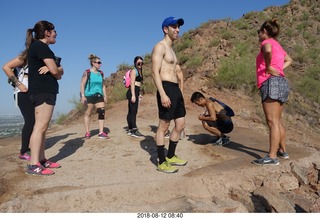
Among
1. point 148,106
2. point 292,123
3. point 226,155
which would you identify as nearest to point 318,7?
point 292,123

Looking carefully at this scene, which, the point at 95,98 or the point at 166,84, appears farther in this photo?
the point at 95,98

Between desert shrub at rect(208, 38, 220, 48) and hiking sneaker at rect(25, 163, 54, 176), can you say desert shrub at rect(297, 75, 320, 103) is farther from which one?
hiking sneaker at rect(25, 163, 54, 176)

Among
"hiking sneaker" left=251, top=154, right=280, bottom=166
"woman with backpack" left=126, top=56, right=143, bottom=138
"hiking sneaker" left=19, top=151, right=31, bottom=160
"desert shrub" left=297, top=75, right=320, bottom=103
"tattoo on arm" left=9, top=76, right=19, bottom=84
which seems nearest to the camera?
"hiking sneaker" left=251, top=154, right=280, bottom=166

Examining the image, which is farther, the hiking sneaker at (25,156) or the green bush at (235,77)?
the green bush at (235,77)

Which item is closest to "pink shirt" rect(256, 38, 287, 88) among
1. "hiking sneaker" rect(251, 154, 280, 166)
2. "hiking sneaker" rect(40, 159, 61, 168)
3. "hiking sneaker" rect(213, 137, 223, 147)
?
"hiking sneaker" rect(251, 154, 280, 166)

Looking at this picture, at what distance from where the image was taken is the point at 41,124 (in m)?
3.84

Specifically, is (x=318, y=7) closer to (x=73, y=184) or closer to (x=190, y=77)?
(x=190, y=77)

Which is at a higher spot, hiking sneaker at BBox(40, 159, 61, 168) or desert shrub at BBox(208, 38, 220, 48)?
desert shrub at BBox(208, 38, 220, 48)

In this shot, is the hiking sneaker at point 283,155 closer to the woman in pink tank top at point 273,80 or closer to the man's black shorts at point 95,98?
the woman in pink tank top at point 273,80

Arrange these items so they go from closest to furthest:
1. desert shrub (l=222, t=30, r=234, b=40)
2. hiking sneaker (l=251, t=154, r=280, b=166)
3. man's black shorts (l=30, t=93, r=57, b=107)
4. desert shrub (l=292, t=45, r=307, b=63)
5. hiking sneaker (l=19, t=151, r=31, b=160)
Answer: man's black shorts (l=30, t=93, r=57, b=107) → hiking sneaker (l=251, t=154, r=280, b=166) → hiking sneaker (l=19, t=151, r=31, b=160) → desert shrub (l=292, t=45, r=307, b=63) → desert shrub (l=222, t=30, r=234, b=40)

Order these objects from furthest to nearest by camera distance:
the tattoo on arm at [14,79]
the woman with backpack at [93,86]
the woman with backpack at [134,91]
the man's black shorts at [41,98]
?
the woman with backpack at [134,91] < the woman with backpack at [93,86] < the tattoo on arm at [14,79] < the man's black shorts at [41,98]

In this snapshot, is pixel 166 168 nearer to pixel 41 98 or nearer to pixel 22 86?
pixel 41 98

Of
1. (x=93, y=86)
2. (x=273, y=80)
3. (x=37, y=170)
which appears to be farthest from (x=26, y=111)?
(x=273, y=80)

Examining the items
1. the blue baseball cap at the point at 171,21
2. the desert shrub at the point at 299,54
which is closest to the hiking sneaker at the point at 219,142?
the blue baseball cap at the point at 171,21
